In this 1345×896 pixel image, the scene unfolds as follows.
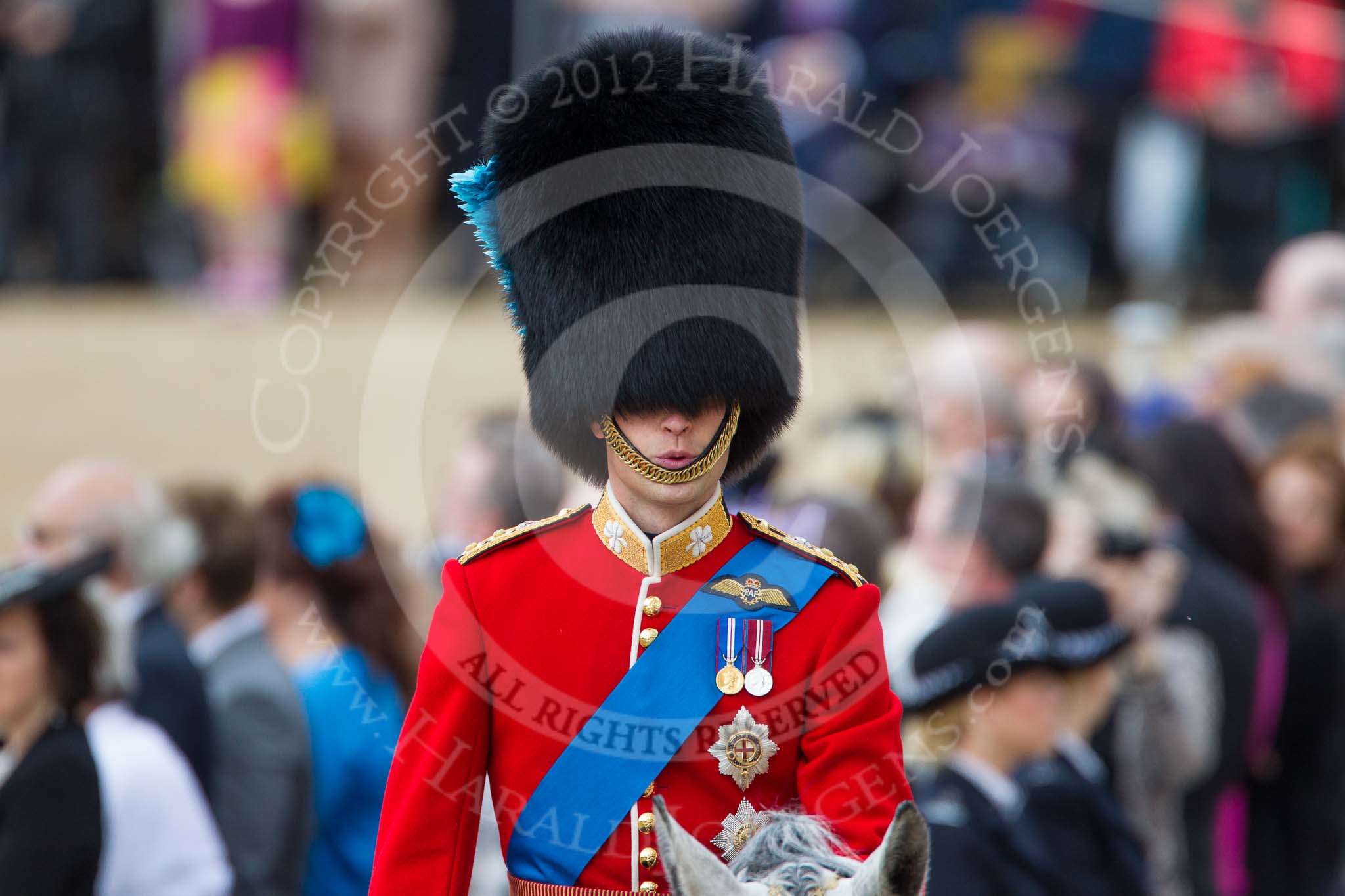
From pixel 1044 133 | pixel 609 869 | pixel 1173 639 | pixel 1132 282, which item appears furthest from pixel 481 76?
pixel 609 869

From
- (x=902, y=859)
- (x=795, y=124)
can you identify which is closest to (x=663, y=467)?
(x=902, y=859)

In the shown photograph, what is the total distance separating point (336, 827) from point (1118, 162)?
721cm

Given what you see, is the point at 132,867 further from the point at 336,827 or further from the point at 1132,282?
the point at 1132,282

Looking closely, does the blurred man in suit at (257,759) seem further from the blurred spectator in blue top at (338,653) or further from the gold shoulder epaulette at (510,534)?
the gold shoulder epaulette at (510,534)

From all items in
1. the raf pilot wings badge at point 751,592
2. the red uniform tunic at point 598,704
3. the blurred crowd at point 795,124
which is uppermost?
the blurred crowd at point 795,124

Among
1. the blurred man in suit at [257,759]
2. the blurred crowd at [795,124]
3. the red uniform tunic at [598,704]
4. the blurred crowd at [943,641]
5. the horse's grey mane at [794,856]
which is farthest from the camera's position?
the blurred crowd at [795,124]

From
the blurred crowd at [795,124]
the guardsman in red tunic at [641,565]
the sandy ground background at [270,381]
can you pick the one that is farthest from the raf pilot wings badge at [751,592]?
the blurred crowd at [795,124]

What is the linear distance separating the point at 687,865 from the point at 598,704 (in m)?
0.44

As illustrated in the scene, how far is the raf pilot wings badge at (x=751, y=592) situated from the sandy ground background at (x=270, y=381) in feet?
16.4

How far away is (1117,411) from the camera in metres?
5.93

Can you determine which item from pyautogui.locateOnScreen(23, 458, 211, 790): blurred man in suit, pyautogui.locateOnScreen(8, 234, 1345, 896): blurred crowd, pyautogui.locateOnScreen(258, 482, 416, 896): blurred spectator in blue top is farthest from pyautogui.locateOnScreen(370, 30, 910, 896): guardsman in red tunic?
pyautogui.locateOnScreen(23, 458, 211, 790): blurred man in suit

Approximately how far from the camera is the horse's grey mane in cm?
242

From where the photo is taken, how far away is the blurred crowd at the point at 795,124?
30.5 feet

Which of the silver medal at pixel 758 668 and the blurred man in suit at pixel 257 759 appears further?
the blurred man in suit at pixel 257 759
